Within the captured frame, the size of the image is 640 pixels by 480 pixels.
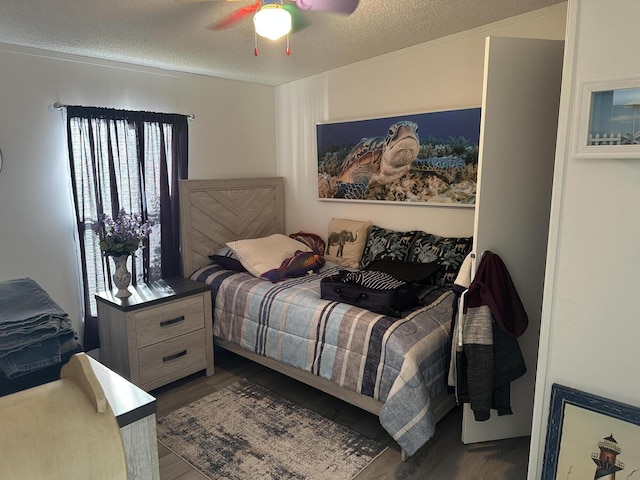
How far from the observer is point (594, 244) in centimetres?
145

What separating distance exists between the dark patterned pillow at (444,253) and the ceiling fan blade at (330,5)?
5.09 feet

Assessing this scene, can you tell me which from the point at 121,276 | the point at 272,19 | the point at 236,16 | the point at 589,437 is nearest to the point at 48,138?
the point at 121,276

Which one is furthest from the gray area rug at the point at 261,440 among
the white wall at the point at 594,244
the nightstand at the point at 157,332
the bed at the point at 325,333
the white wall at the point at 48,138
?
the white wall at the point at 48,138

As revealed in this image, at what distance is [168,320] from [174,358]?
10.7 inches

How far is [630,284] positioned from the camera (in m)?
1.41

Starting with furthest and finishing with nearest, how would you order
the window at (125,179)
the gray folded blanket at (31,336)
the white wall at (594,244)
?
1. the window at (125,179)
2. the white wall at (594,244)
3. the gray folded blanket at (31,336)

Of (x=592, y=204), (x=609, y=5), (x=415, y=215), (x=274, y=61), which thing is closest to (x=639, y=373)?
(x=592, y=204)

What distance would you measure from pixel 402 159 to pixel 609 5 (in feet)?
6.07

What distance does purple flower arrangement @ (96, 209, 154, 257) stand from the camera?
9.00ft

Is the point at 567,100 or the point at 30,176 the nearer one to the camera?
the point at 567,100

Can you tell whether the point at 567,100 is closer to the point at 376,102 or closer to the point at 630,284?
the point at 630,284

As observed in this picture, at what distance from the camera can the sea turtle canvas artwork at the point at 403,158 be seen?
2834mm

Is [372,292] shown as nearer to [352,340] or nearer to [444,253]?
[352,340]

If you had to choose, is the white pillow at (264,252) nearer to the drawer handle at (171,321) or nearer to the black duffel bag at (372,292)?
the drawer handle at (171,321)
